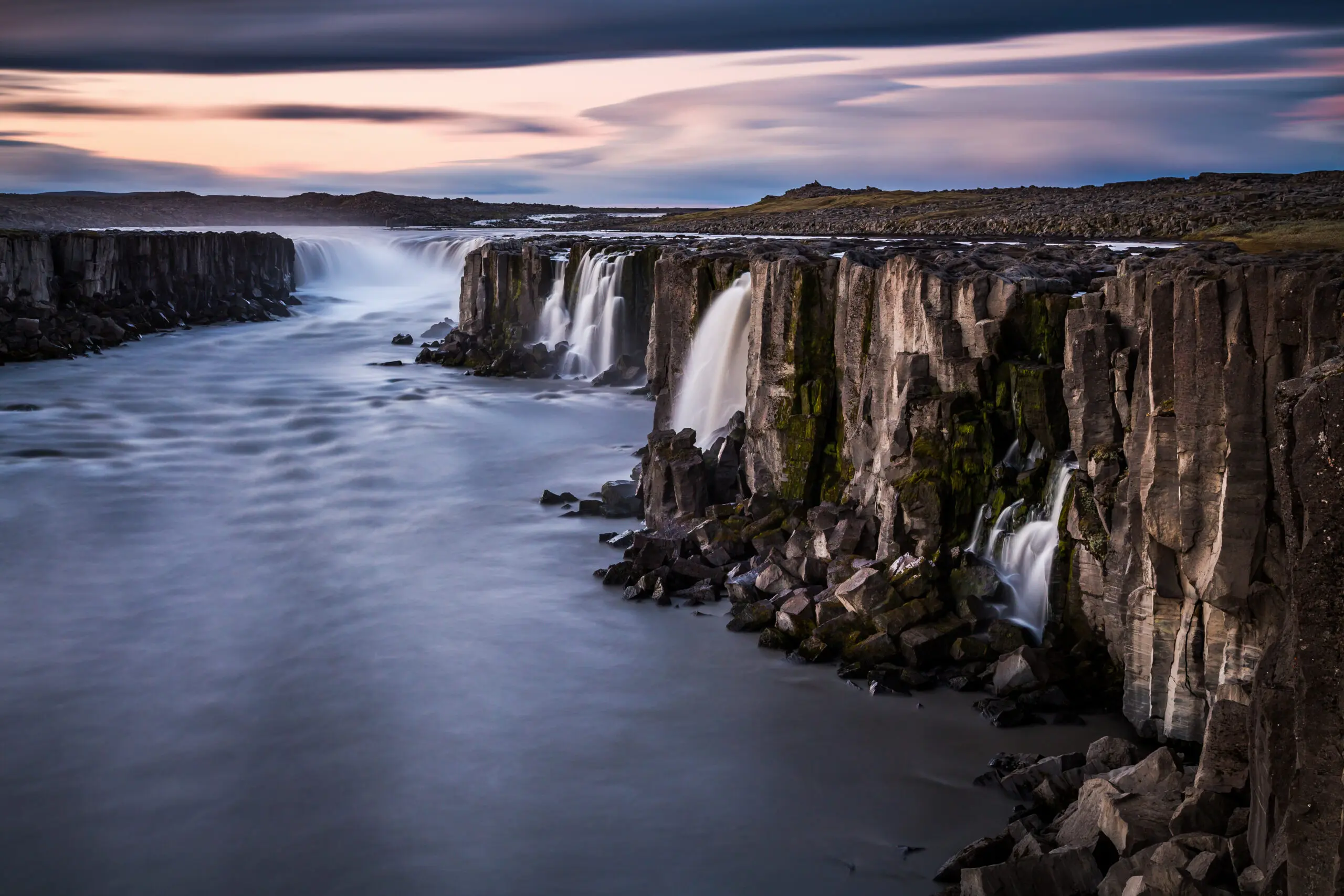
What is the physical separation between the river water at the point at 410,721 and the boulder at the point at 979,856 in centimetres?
27

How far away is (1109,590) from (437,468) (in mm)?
19962

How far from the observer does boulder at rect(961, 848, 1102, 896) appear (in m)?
9.80

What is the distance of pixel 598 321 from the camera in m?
46.3

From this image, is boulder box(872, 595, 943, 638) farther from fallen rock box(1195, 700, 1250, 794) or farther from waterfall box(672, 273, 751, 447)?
waterfall box(672, 273, 751, 447)

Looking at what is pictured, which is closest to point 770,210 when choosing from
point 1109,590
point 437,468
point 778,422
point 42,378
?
point 42,378

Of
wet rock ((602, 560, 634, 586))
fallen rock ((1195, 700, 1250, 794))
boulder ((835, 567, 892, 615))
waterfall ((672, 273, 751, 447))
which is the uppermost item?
waterfall ((672, 273, 751, 447))

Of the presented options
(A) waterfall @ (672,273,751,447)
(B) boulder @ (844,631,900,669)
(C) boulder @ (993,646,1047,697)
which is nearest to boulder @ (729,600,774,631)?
(B) boulder @ (844,631,900,669)

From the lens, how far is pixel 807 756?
1409 centimetres

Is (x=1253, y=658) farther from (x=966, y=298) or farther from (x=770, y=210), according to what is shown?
(x=770, y=210)

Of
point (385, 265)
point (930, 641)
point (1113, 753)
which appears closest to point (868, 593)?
point (930, 641)

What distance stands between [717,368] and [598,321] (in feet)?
62.0

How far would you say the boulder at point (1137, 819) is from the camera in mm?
9906

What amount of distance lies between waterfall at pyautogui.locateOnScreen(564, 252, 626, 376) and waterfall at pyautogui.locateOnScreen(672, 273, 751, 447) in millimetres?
15755

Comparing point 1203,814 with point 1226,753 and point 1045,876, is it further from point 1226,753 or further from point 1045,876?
point 1045,876
